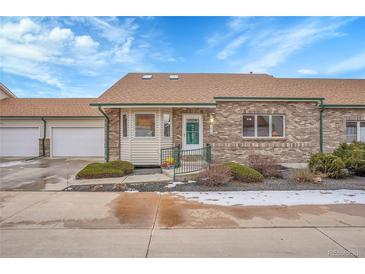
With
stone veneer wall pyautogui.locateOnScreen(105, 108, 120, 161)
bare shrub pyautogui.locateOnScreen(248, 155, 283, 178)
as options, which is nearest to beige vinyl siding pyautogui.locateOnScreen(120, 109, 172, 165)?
stone veneer wall pyautogui.locateOnScreen(105, 108, 120, 161)

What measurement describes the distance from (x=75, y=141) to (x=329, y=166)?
15383 millimetres

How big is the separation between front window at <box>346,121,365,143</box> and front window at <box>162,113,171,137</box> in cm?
904

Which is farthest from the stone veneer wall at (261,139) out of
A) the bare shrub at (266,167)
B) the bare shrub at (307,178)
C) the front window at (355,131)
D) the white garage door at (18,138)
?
the white garage door at (18,138)

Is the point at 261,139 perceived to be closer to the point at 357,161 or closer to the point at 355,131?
the point at 357,161

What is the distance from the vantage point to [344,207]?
587 cm

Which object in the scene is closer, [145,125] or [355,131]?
[145,125]

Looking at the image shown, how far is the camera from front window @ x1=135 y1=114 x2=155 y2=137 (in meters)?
11.8

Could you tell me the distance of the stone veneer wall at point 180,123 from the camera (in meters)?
12.3

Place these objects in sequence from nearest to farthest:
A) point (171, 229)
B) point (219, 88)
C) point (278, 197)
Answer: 1. point (171, 229)
2. point (278, 197)
3. point (219, 88)

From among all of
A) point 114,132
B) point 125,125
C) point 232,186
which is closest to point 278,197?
point 232,186

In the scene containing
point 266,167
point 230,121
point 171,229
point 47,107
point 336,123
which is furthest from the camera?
point 47,107

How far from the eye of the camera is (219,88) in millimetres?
13797

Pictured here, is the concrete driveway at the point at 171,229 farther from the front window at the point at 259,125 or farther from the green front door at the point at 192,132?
the front window at the point at 259,125

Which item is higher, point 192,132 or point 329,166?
point 192,132
